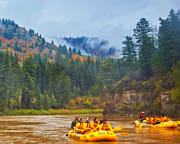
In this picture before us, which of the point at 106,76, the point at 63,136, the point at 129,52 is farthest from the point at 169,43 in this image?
the point at 106,76

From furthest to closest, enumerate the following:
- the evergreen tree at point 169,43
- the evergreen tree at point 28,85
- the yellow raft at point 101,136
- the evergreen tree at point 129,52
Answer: the evergreen tree at point 28,85, the evergreen tree at point 129,52, the evergreen tree at point 169,43, the yellow raft at point 101,136

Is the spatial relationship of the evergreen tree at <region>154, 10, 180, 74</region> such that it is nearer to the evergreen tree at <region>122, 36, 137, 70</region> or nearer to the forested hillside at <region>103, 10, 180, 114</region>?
the forested hillside at <region>103, 10, 180, 114</region>

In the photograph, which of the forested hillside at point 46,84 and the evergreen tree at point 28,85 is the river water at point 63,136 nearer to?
the forested hillside at point 46,84

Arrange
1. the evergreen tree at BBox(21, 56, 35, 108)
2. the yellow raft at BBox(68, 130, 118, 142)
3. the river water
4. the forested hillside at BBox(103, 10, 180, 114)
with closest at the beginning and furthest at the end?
the yellow raft at BBox(68, 130, 118, 142), the river water, the forested hillside at BBox(103, 10, 180, 114), the evergreen tree at BBox(21, 56, 35, 108)

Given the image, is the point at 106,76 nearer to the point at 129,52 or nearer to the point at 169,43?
the point at 129,52

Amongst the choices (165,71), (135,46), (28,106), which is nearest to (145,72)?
(165,71)

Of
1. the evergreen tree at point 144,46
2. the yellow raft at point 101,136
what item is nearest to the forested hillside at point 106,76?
the evergreen tree at point 144,46

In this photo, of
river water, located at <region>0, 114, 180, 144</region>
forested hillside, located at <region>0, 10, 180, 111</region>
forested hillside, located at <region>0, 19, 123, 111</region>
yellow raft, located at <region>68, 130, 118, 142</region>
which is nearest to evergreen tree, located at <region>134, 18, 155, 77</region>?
forested hillside, located at <region>0, 10, 180, 111</region>

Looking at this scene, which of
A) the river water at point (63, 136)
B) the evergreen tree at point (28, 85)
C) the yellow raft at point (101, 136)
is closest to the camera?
the yellow raft at point (101, 136)

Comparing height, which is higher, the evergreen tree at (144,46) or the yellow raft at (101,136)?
the evergreen tree at (144,46)

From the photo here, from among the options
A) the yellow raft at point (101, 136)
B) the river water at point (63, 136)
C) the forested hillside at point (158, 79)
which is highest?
the forested hillside at point (158, 79)

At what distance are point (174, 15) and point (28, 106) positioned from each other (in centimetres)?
5446

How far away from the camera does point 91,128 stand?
22.1 meters

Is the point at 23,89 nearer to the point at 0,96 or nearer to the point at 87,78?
the point at 0,96
